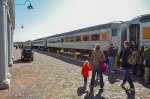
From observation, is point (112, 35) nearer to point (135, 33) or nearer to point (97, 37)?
point (97, 37)

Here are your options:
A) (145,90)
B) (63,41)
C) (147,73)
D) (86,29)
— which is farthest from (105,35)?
(63,41)

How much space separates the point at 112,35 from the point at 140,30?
6.45 m

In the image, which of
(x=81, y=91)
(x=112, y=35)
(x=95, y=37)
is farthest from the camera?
Answer: (x=95, y=37)

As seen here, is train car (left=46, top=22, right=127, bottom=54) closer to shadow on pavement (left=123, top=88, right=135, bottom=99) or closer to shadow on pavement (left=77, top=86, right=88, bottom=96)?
shadow on pavement (left=77, top=86, right=88, bottom=96)

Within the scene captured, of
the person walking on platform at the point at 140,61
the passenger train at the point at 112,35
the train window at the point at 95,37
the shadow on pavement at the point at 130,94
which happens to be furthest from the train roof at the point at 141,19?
the train window at the point at 95,37

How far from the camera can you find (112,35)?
2572cm

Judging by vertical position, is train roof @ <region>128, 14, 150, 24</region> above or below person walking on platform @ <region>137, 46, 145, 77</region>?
above

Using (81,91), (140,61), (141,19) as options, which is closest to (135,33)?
(141,19)

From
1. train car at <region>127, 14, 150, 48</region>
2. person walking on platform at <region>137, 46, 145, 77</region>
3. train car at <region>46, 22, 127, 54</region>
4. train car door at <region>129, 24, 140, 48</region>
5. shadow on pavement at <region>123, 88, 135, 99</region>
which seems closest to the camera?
shadow on pavement at <region>123, 88, 135, 99</region>

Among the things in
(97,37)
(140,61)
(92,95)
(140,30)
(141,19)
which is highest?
(141,19)

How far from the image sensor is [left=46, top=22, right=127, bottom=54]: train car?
78.3 ft

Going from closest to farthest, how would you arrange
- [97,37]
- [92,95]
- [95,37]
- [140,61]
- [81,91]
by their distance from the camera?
[92,95]
[81,91]
[140,61]
[97,37]
[95,37]

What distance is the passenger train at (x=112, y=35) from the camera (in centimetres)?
1912

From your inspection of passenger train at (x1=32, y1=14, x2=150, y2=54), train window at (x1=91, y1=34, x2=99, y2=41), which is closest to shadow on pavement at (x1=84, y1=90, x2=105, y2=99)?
passenger train at (x1=32, y1=14, x2=150, y2=54)
